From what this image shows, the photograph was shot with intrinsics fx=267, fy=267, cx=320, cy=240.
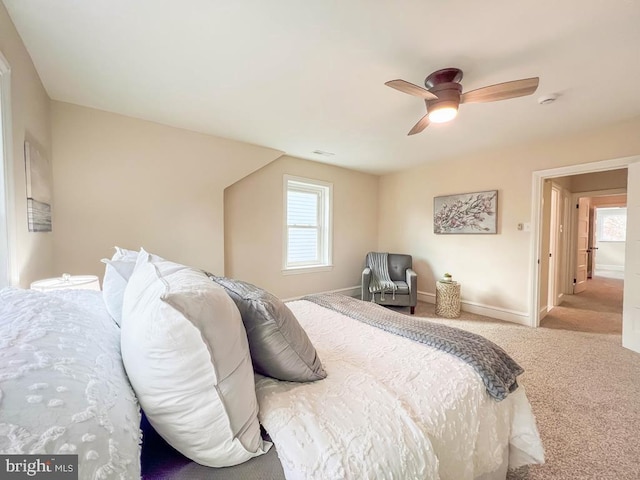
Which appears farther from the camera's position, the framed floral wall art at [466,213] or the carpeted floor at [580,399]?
the framed floral wall art at [466,213]

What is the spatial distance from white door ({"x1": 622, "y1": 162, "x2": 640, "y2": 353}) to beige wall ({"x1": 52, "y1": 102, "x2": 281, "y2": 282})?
4.28 m

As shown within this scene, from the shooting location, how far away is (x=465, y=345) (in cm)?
129

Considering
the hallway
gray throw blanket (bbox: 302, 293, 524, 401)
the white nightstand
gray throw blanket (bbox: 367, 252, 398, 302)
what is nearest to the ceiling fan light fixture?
gray throw blanket (bbox: 302, 293, 524, 401)

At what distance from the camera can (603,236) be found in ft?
28.0

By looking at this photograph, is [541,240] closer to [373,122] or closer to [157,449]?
[373,122]

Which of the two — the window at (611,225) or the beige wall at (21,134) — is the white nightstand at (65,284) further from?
the window at (611,225)

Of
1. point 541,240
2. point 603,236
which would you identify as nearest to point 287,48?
point 541,240

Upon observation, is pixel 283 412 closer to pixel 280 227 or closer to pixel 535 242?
pixel 280 227

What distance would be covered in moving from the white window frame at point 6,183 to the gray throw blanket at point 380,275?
12.2ft

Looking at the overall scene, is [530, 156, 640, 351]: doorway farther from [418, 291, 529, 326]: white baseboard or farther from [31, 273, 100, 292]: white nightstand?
[31, 273, 100, 292]: white nightstand

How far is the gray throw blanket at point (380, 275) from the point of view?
13.4 feet

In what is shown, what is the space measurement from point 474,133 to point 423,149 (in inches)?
27.4

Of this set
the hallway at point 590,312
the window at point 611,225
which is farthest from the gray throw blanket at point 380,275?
the window at point 611,225

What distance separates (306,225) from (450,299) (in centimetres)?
246
